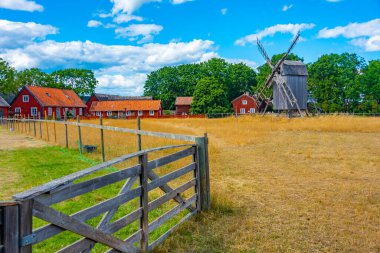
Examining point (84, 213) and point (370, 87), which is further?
point (370, 87)

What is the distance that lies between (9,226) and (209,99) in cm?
6242

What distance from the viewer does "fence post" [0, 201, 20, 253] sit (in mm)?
2430

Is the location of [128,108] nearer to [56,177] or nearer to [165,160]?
[56,177]

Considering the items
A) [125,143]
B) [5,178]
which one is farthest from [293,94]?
[5,178]

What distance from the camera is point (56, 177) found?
30.3 feet

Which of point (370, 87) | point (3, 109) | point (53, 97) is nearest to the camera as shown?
point (3, 109)

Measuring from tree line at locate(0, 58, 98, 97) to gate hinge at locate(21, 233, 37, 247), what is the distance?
3258 inches

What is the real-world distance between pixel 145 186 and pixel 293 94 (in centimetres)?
4172

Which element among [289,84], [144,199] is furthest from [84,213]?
[289,84]

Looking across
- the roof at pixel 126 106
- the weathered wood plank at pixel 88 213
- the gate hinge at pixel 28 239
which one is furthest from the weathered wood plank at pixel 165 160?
the roof at pixel 126 106

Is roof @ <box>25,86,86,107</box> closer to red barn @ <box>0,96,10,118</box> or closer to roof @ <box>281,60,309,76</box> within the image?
red barn @ <box>0,96,10,118</box>

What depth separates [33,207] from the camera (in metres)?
2.66

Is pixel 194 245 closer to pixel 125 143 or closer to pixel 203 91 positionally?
pixel 125 143

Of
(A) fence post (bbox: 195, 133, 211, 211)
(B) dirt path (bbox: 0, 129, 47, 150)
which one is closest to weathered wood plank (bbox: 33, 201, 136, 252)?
(A) fence post (bbox: 195, 133, 211, 211)
